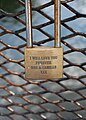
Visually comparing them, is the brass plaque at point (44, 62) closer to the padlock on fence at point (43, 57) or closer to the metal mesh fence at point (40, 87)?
the padlock on fence at point (43, 57)

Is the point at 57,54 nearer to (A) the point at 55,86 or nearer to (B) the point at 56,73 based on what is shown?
(B) the point at 56,73

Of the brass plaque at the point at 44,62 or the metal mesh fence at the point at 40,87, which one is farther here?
the metal mesh fence at the point at 40,87

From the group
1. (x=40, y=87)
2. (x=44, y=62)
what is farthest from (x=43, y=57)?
(x=40, y=87)

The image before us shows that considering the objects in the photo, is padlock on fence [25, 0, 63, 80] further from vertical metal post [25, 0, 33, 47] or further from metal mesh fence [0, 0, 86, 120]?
metal mesh fence [0, 0, 86, 120]

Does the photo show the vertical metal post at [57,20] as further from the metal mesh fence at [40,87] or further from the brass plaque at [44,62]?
the metal mesh fence at [40,87]

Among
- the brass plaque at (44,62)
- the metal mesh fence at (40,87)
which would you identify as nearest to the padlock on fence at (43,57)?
the brass plaque at (44,62)

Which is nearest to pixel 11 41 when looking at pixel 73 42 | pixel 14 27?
pixel 14 27

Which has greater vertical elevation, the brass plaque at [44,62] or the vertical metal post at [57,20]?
the vertical metal post at [57,20]

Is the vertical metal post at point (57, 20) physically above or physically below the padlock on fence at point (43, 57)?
above

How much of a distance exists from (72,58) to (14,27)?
3.54 ft

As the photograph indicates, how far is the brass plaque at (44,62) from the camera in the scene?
1.29m

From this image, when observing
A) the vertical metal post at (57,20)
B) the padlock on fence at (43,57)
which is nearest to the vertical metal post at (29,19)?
the padlock on fence at (43,57)

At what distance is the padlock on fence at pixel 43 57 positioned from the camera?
4.14 ft

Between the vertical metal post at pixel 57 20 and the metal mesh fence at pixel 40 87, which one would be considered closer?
the vertical metal post at pixel 57 20
